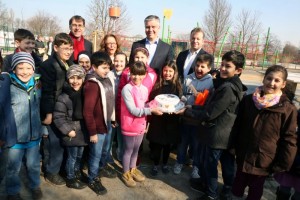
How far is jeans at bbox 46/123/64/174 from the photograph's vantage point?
118 inches

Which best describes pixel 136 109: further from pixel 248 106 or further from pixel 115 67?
pixel 248 106

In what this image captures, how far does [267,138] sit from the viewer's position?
8.38ft

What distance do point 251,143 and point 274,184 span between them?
1369mm

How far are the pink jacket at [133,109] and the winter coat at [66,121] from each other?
0.58 metres

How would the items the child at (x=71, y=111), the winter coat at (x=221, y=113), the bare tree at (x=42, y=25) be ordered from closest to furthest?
the winter coat at (x=221, y=113), the child at (x=71, y=111), the bare tree at (x=42, y=25)

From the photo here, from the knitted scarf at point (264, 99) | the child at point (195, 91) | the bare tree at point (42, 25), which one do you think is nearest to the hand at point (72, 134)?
the child at point (195, 91)

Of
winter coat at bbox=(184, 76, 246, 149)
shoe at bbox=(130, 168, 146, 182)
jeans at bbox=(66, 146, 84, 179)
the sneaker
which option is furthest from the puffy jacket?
the sneaker

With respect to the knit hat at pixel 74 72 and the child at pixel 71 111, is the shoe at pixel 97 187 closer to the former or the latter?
the child at pixel 71 111

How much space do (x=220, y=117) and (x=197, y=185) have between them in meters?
1.10

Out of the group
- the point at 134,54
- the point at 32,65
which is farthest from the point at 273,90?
the point at 32,65

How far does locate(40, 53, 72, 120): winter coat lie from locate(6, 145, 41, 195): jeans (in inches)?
17.5

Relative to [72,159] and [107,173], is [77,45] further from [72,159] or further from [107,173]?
[107,173]

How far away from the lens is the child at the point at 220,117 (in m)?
2.69

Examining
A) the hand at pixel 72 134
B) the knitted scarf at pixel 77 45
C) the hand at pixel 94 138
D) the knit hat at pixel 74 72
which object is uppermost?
the knitted scarf at pixel 77 45
